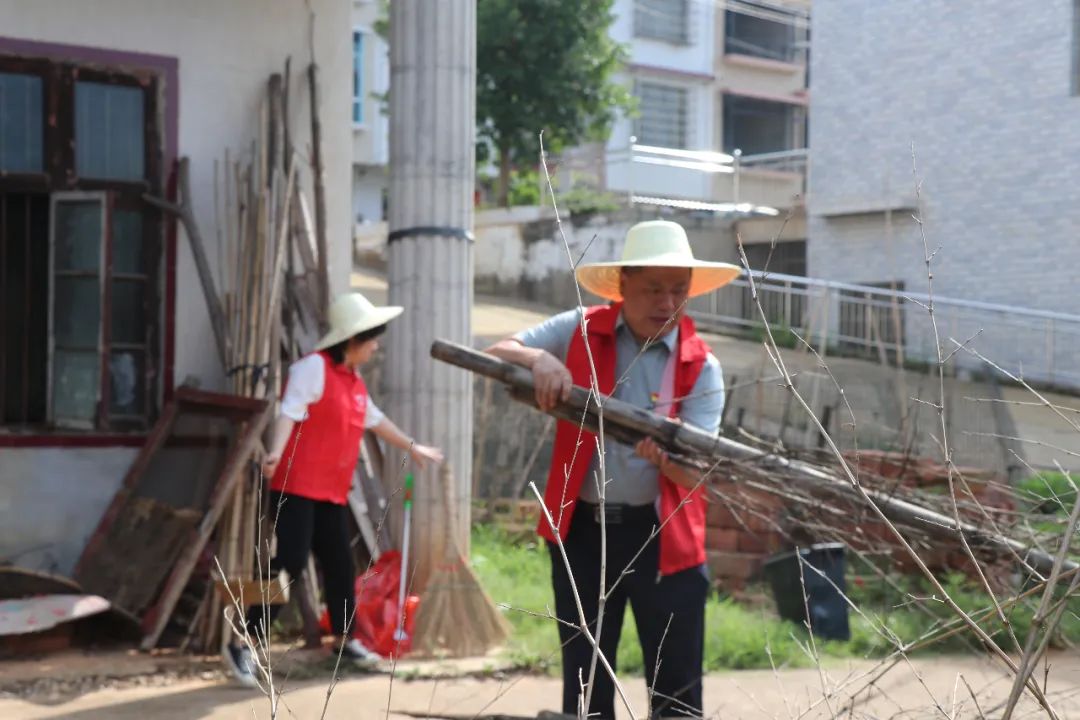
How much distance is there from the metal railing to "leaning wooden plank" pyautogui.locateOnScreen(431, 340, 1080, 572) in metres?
11.5

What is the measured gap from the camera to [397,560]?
729 centimetres

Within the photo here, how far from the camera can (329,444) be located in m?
6.68

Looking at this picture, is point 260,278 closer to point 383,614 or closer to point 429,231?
point 429,231

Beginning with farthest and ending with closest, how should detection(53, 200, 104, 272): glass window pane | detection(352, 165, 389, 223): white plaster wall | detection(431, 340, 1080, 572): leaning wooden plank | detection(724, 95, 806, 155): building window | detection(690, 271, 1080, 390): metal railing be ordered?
detection(724, 95, 806, 155): building window < detection(352, 165, 389, 223): white plaster wall < detection(690, 271, 1080, 390): metal railing < detection(53, 200, 104, 272): glass window pane < detection(431, 340, 1080, 572): leaning wooden plank

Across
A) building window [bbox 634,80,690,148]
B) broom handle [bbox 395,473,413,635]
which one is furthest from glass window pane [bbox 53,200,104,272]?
building window [bbox 634,80,690,148]

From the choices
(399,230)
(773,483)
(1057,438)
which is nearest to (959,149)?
(1057,438)

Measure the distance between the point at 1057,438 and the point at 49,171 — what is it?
1069 cm

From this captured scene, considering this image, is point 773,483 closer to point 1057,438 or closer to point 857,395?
point 857,395

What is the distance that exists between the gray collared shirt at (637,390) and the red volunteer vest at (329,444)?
2027mm

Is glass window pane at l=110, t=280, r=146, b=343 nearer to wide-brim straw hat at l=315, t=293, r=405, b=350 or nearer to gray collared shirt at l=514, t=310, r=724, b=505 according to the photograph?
wide-brim straw hat at l=315, t=293, r=405, b=350

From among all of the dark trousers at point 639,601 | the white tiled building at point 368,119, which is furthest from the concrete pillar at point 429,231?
the white tiled building at point 368,119

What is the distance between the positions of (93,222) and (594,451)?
3.93 m

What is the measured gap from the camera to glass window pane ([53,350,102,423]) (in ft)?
25.2

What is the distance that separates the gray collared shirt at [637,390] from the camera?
187 inches
